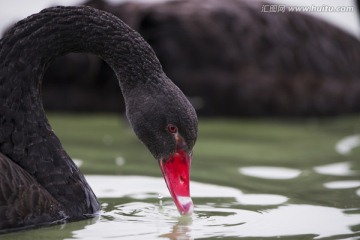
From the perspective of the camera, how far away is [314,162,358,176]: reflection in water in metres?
6.50

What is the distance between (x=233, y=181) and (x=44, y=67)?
163 cm

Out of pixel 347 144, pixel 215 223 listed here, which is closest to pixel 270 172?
pixel 347 144

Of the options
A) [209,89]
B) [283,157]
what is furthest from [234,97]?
[283,157]

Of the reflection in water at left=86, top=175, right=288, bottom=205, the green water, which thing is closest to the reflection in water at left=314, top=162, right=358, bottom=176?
the green water

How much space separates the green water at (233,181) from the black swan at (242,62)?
0.57ft

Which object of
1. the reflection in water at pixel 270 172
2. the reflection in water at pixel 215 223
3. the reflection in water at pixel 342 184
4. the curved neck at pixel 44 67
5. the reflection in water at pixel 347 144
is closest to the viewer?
the reflection in water at pixel 215 223

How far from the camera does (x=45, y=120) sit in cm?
505

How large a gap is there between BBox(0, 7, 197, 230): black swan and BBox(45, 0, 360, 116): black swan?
12.5 feet

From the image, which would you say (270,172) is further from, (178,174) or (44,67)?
(44,67)

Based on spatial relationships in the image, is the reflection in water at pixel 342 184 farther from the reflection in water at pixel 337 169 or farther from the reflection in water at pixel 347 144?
the reflection in water at pixel 347 144

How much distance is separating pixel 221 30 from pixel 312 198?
3591 millimetres

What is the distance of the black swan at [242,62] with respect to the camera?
351 inches

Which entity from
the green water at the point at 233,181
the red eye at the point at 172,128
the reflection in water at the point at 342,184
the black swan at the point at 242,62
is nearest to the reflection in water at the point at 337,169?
the green water at the point at 233,181

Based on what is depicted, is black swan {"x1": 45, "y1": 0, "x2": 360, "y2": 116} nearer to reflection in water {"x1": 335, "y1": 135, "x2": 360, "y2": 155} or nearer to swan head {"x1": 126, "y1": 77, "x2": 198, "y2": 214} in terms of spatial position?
reflection in water {"x1": 335, "y1": 135, "x2": 360, "y2": 155}
